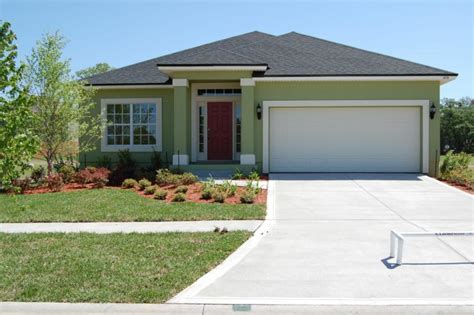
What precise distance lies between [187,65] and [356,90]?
6220 millimetres

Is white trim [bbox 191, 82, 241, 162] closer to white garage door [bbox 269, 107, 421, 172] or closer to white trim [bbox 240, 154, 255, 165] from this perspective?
white garage door [bbox 269, 107, 421, 172]

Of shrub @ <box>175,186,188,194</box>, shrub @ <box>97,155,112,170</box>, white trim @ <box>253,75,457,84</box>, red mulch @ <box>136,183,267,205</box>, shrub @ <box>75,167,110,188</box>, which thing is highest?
white trim @ <box>253,75,457,84</box>

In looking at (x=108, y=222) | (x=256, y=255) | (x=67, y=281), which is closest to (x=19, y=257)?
(x=67, y=281)

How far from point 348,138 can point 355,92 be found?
1713 mm

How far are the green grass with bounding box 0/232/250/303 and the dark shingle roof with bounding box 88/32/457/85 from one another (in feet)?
29.1

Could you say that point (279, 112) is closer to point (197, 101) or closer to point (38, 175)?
point (197, 101)

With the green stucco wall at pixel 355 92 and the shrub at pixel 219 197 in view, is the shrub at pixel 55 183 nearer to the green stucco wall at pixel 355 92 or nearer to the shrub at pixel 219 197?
the shrub at pixel 219 197

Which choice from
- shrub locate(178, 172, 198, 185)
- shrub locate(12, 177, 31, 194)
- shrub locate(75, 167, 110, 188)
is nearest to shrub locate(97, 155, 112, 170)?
shrub locate(75, 167, 110, 188)

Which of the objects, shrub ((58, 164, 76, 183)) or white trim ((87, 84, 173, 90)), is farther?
white trim ((87, 84, 173, 90))

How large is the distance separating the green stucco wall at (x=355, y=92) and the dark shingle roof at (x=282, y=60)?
0.45 m

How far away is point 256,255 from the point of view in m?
6.60

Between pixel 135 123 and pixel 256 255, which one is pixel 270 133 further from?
pixel 256 255

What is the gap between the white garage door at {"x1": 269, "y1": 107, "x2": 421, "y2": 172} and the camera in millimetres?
16109

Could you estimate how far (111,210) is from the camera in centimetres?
995
